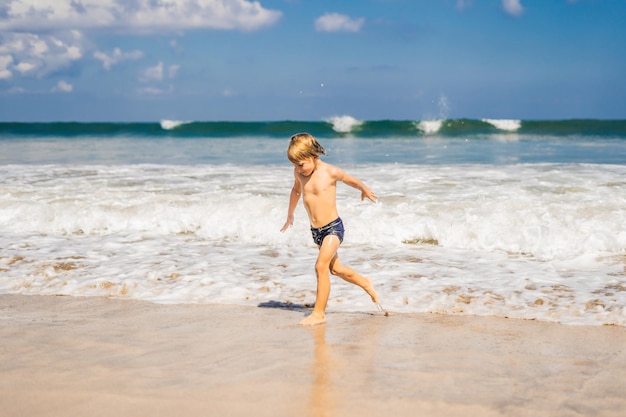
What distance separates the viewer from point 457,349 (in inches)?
143

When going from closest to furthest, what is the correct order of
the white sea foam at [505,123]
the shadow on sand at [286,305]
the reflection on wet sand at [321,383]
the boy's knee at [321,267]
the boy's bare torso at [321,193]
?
1. the reflection on wet sand at [321,383]
2. the boy's knee at [321,267]
3. the boy's bare torso at [321,193]
4. the shadow on sand at [286,305]
5. the white sea foam at [505,123]

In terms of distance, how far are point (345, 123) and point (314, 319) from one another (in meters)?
29.0

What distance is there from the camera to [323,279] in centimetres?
434

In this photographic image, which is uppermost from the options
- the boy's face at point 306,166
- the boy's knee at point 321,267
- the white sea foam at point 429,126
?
the white sea foam at point 429,126

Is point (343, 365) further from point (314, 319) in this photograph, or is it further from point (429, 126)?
point (429, 126)

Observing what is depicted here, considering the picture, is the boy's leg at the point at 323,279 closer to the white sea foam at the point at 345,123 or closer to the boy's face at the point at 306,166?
the boy's face at the point at 306,166

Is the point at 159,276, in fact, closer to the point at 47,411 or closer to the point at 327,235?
the point at 327,235

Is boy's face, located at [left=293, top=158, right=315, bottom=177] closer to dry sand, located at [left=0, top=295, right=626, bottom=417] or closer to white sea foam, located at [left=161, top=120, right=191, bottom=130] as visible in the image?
dry sand, located at [left=0, top=295, right=626, bottom=417]

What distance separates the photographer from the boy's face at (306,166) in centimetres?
436

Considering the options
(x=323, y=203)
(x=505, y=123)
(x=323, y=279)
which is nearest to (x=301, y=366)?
(x=323, y=279)

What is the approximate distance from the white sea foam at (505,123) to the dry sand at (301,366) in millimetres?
27620

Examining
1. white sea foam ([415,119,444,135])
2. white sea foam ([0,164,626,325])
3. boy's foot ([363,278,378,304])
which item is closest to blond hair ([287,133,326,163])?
boy's foot ([363,278,378,304])

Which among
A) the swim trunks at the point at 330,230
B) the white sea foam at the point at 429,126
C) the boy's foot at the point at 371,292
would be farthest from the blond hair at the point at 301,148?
the white sea foam at the point at 429,126

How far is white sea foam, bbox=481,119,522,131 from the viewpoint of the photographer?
30359 millimetres
